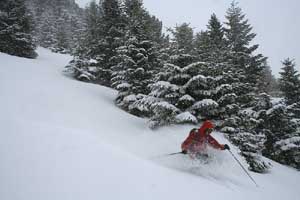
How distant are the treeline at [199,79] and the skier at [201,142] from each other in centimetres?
325

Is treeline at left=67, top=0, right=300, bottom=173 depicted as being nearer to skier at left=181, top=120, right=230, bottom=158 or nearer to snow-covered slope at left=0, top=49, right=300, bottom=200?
snow-covered slope at left=0, top=49, right=300, bottom=200

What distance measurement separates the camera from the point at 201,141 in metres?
7.16

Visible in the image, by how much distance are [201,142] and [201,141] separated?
0.10 feet

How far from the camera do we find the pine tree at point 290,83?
17891 millimetres

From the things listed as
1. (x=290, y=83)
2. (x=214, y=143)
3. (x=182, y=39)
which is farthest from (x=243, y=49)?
(x=214, y=143)

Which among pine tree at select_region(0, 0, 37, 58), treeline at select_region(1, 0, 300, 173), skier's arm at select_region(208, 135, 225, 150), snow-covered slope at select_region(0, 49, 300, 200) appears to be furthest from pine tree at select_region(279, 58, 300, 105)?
pine tree at select_region(0, 0, 37, 58)

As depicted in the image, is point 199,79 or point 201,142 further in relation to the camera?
point 199,79

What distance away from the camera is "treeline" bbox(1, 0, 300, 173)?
37.6 ft

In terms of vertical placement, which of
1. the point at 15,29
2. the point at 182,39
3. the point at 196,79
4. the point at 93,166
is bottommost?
the point at 93,166

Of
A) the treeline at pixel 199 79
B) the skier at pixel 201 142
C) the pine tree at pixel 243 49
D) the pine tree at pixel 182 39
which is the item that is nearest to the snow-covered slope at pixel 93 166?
the skier at pixel 201 142

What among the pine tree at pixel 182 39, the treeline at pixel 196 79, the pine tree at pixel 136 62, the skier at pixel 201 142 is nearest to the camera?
the skier at pixel 201 142

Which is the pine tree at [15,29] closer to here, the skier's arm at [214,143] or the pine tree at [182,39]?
the pine tree at [182,39]

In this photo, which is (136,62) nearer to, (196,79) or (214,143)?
(196,79)

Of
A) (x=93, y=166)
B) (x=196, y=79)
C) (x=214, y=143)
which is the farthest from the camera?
(x=196, y=79)
